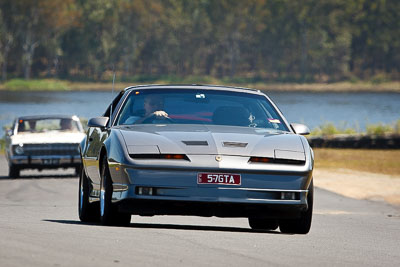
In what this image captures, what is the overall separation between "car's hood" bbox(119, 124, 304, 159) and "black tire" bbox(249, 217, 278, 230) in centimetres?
151

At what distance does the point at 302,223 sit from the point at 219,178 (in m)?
1.28

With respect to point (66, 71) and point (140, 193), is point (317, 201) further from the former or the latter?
point (66, 71)

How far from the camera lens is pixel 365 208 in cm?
1911

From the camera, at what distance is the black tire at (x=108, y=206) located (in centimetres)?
999

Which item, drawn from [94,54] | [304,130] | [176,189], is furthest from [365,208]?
[94,54]

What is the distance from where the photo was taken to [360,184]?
2566 cm

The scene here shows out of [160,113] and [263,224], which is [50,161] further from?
[160,113]

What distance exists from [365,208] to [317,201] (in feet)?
4.89

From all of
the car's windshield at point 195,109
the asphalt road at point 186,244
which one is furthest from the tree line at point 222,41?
the car's windshield at point 195,109

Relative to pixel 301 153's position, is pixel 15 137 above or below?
below

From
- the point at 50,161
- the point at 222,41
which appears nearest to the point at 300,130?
the point at 50,161

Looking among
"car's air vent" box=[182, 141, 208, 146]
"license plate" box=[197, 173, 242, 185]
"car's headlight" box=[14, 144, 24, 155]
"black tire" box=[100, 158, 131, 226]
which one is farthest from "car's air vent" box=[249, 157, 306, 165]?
"car's headlight" box=[14, 144, 24, 155]

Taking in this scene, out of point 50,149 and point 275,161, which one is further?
point 50,149

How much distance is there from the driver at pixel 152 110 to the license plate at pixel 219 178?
144 cm
